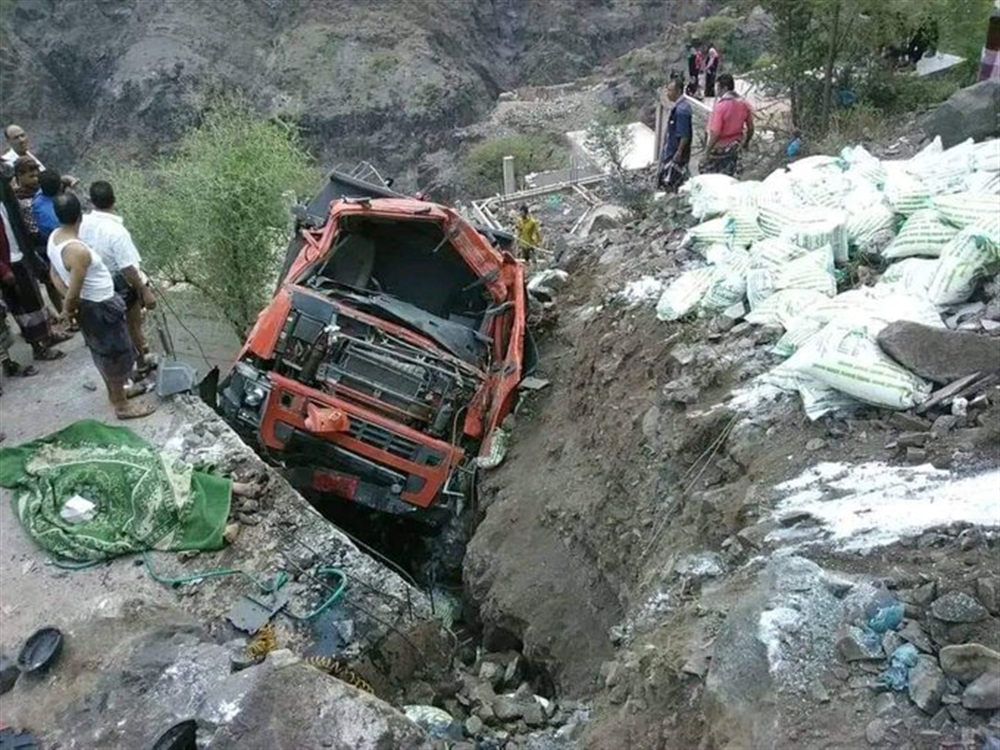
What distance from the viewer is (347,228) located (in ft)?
24.9

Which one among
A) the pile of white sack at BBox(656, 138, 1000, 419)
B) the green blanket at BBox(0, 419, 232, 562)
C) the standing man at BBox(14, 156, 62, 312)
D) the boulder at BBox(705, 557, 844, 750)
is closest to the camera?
the boulder at BBox(705, 557, 844, 750)

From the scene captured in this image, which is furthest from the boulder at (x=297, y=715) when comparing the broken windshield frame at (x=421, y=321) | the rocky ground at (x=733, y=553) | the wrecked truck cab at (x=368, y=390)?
the broken windshield frame at (x=421, y=321)

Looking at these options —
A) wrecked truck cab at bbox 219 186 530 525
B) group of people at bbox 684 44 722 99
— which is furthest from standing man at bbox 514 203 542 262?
group of people at bbox 684 44 722 99

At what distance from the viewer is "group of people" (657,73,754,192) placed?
935 centimetres

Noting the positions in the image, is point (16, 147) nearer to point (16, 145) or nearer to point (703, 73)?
point (16, 145)

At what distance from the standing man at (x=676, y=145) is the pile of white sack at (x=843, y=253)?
7.46 ft

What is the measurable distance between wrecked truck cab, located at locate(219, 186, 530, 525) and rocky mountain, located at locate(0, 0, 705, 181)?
3562cm

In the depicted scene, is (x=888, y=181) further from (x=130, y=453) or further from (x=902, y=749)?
(x=130, y=453)

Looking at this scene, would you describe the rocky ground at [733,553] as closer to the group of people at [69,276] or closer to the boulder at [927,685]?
the boulder at [927,685]

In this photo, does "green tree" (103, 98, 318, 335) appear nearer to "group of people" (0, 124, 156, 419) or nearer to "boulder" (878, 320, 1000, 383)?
"group of people" (0, 124, 156, 419)

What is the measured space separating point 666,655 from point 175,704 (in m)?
2.33

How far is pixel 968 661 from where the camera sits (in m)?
2.91

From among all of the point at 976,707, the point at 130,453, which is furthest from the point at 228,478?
the point at 976,707

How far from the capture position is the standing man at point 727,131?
932 centimetres
